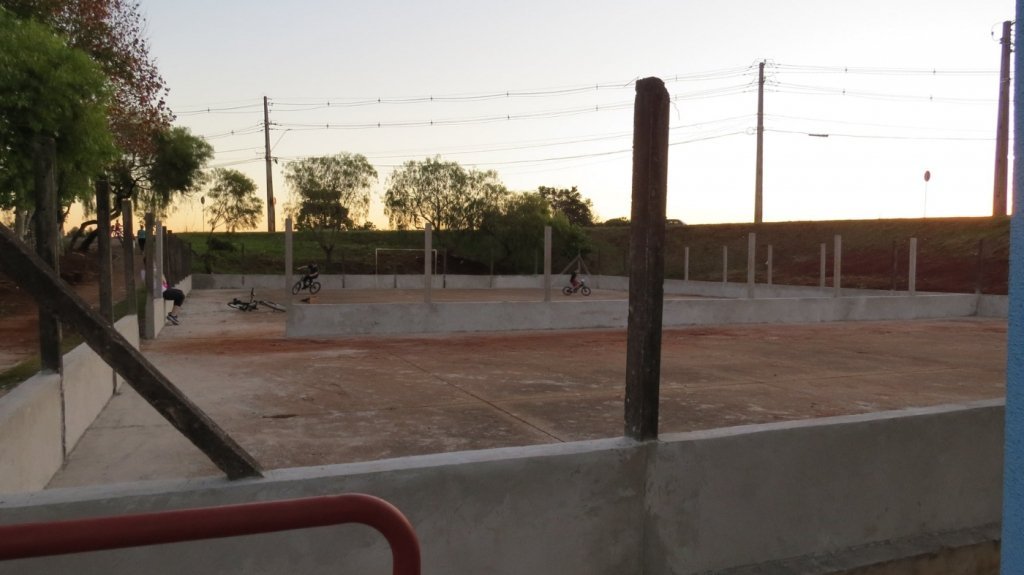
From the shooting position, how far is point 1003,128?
30484 mm

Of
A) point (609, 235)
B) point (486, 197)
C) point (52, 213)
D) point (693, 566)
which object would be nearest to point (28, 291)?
point (52, 213)

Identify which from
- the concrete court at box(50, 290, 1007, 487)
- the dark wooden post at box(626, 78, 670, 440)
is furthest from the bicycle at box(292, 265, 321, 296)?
the dark wooden post at box(626, 78, 670, 440)

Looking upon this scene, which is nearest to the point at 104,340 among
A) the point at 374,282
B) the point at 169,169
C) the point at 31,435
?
the point at 31,435

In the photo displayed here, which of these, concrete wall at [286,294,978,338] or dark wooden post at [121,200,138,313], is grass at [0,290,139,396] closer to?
dark wooden post at [121,200,138,313]

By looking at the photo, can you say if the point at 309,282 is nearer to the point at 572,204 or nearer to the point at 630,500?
the point at 630,500

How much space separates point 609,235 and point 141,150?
104 ft

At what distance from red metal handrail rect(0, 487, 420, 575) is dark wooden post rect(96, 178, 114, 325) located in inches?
241

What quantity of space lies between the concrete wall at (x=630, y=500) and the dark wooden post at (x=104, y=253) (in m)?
4.70

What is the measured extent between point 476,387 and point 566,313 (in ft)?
22.1

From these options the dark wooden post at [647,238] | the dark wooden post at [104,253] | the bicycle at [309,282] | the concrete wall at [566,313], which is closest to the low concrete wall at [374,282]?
the bicycle at [309,282]

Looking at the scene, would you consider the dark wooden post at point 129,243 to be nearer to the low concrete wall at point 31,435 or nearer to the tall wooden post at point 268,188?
the low concrete wall at point 31,435

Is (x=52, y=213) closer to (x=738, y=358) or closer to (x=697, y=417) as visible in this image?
(x=697, y=417)

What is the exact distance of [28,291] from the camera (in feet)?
Result: 8.57

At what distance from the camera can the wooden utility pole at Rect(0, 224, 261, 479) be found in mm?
2570
